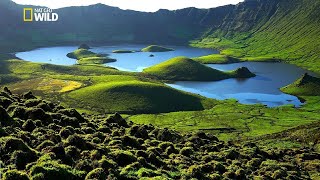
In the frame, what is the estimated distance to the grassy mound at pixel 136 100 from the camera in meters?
180

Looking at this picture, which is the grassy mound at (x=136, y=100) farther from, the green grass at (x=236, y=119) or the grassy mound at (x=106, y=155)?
the grassy mound at (x=106, y=155)

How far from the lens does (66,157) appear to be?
3800 cm

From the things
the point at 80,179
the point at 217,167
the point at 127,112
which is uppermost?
the point at 80,179

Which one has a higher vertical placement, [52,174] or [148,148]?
[52,174]

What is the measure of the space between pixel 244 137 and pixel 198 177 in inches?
3360

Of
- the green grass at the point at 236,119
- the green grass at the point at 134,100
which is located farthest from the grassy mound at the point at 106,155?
the green grass at the point at 134,100

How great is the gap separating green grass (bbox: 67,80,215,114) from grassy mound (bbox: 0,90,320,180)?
98.7 meters

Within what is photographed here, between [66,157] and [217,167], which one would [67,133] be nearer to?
[66,157]

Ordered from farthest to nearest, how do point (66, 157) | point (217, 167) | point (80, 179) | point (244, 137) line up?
point (244, 137) < point (217, 167) < point (66, 157) < point (80, 179)

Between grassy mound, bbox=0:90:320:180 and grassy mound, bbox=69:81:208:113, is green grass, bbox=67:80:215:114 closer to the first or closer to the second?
grassy mound, bbox=69:81:208:113

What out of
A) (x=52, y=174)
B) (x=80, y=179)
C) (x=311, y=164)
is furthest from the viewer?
(x=311, y=164)

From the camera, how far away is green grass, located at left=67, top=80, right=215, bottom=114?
179250mm

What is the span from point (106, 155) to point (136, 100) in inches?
5722

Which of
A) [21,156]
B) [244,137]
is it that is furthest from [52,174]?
[244,137]
